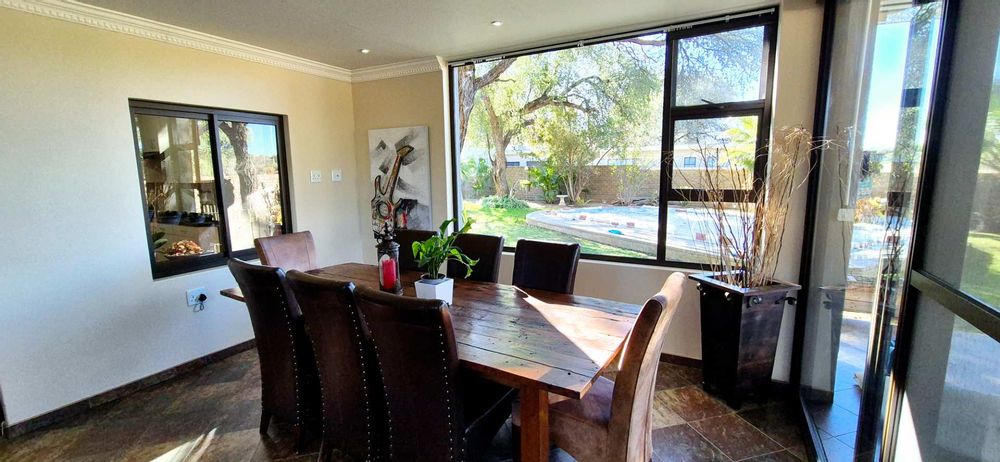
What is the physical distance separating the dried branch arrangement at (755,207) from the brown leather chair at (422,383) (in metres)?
1.74

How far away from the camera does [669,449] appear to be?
2125mm

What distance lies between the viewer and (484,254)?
2768 millimetres

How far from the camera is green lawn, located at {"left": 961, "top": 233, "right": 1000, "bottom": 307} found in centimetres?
86

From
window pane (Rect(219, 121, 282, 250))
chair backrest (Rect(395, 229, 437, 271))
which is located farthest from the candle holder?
window pane (Rect(219, 121, 282, 250))

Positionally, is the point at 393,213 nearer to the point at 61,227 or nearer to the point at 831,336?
the point at 61,227

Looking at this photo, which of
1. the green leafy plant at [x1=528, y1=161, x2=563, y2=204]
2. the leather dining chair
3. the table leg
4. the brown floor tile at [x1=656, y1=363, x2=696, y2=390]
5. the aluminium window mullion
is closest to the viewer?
the leather dining chair

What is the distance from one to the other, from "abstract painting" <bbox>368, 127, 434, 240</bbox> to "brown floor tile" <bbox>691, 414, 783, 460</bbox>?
2727 millimetres

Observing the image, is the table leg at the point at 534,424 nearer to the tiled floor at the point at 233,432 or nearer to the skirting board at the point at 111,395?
the tiled floor at the point at 233,432

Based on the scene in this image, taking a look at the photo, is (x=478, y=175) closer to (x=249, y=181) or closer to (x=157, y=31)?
(x=249, y=181)

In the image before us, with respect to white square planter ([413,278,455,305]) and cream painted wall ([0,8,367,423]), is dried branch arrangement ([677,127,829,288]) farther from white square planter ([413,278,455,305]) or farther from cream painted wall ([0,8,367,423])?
cream painted wall ([0,8,367,423])

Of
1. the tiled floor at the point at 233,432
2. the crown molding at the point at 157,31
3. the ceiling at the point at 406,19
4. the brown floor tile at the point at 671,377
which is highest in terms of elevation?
the ceiling at the point at 406,19

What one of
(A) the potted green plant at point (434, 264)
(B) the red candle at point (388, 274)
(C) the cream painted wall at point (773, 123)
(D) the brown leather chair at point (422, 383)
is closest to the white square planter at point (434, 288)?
(A) the potted green plant at point (434, 264)

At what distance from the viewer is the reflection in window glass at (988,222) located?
2.86 feet

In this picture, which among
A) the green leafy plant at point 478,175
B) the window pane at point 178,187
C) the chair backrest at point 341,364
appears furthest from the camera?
the green leafy plant at point 478,175
